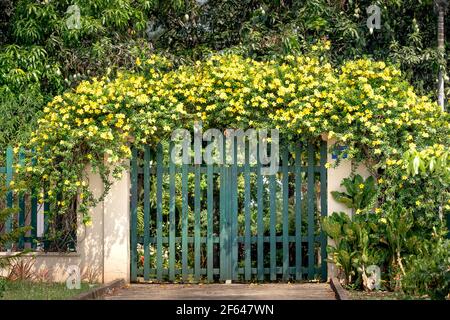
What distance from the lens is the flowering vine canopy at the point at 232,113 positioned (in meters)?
12.7

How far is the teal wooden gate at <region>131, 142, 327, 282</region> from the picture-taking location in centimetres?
1343

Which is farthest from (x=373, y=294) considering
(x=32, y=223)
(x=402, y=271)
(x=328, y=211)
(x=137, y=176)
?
(x=32, y=223)

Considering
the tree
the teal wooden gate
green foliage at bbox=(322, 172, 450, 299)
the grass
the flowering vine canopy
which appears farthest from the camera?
the tree

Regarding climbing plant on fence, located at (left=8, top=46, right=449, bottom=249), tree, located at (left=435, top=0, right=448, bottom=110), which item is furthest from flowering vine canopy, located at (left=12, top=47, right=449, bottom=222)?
tree, located at (left=435, top=0, right=448, bottom=110)

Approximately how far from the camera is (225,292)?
1249 cm

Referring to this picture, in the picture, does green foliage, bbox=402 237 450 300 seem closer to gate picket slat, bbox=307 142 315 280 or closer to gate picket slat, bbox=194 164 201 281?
gate picket slat, bbox=307 142 315 280

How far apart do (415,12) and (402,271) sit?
21.8 feet

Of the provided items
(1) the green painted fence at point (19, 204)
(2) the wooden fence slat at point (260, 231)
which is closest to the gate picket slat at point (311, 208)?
(2) the wooden fence slat at point (260, 231)

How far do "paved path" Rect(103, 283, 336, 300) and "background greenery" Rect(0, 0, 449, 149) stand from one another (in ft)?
11.0

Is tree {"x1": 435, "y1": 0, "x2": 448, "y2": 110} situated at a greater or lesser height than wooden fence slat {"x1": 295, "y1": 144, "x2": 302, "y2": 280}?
greater

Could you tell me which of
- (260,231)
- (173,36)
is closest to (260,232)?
(260,231)

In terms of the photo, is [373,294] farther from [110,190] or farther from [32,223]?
[32,223]

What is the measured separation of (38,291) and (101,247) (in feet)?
5.09

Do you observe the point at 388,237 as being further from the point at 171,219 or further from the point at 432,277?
the point at 171,219
